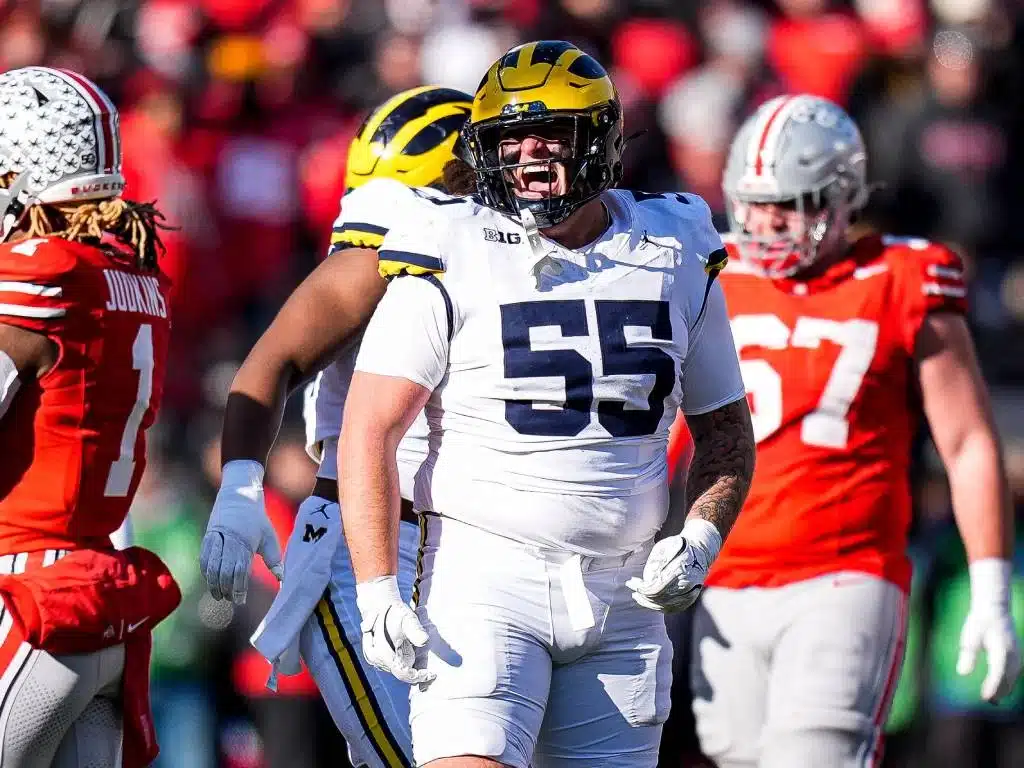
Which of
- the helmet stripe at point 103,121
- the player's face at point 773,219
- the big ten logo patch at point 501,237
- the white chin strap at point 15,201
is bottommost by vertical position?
the player's face at point 773,219

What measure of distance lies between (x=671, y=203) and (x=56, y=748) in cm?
172

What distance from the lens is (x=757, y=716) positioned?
4.96 m

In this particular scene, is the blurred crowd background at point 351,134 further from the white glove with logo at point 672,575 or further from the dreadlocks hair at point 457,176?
the white glove with logo at point 672,575

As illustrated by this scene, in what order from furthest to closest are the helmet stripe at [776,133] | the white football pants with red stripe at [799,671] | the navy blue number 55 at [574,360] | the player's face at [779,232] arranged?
the helmet stripe at [776,133] < the player's face at [779,232] < the white football pants with red stripe at [799,671] < the navy blue number 55 at [574,360]

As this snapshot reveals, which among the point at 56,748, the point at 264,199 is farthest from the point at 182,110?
the point at 56,748

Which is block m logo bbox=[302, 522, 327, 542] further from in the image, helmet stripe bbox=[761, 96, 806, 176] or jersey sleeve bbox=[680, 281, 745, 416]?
helmet stripe bbox=[761, 96, 806, 176]

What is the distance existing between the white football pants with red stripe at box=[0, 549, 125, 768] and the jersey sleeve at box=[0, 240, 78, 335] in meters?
0.49

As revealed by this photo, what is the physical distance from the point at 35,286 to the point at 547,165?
1.08 metres

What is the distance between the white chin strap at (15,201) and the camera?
13.3ft

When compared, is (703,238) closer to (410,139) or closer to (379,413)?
(379,413)

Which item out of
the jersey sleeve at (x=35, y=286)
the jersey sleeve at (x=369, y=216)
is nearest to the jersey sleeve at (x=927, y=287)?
the jersey sleeve at (x=369, y=216)

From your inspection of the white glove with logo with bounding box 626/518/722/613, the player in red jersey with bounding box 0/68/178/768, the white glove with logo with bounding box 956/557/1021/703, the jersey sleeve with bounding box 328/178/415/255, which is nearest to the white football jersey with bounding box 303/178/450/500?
the jersey sleeve with bounding box 328/178/415/255

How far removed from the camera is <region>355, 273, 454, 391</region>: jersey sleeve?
3434 millimetres

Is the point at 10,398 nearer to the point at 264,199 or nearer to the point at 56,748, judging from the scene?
the point at 56,748
